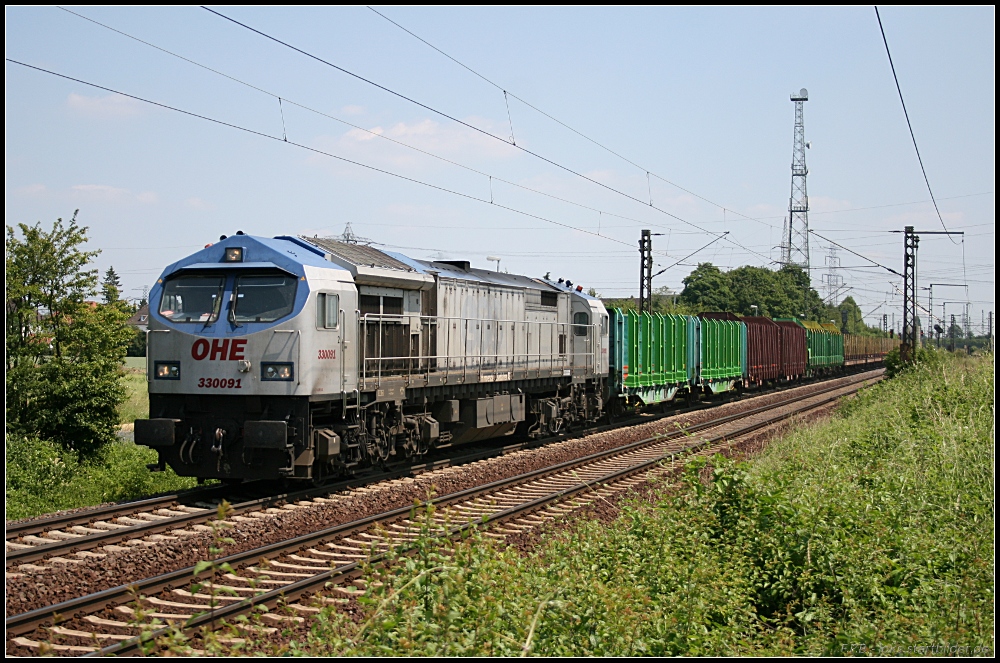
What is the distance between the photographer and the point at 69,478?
1894 centimetres

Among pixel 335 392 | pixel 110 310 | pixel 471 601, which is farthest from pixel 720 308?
pixel 471 601

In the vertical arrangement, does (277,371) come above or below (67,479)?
above

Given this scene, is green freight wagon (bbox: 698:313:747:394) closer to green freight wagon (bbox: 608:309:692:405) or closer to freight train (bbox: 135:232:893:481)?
green freight wagon (bbox: 608:309:692:405)

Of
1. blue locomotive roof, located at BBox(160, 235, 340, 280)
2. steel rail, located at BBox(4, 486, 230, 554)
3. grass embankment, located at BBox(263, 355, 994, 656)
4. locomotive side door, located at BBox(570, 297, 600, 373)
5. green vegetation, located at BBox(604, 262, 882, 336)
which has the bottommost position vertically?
steel rail, located at BBox(4, 486, 230, 554)

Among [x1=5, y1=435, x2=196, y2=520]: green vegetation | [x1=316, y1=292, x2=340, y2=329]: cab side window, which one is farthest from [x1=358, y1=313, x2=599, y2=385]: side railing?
[x1=5, y1=435, x2=196, y2=520]: green vegetation

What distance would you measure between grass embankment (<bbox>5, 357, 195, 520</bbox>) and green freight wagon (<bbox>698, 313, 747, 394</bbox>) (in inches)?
771

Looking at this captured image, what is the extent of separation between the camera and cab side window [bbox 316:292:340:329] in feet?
39.3

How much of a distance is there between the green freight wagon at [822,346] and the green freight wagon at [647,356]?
754 inches

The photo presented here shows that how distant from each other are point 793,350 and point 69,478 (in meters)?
35.6

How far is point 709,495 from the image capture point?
30.4ft

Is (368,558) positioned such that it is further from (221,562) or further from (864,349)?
(864,349)

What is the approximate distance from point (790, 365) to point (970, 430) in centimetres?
3093

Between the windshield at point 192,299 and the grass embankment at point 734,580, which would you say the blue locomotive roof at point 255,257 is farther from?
the grass embankment at point 734,580

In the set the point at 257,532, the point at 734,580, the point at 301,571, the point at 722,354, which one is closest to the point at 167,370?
the point at 257,532
